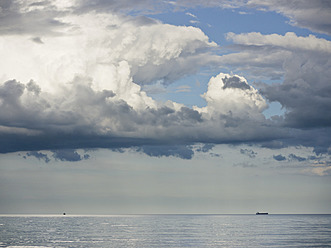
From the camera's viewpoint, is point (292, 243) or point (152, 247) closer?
point (152, 247)

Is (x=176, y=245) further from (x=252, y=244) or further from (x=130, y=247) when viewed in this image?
(x=252, y=244)

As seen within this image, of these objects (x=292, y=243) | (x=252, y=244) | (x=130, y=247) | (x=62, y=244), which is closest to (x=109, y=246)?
(x=130, y=247)

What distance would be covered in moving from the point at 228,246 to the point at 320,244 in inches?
1049

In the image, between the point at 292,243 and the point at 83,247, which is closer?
the point at 83,247

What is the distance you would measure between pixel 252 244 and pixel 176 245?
71.4 ft

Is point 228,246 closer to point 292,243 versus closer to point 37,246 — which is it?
point 292,243

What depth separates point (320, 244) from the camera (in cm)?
13088

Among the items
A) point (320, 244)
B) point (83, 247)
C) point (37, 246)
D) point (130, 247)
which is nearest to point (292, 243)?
point (320, 244)

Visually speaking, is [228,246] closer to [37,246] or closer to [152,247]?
[152,247]

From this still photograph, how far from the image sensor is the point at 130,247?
12219 cm

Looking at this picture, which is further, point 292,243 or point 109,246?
point 292,243

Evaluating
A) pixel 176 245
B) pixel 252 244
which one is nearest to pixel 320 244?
pixel 252 244

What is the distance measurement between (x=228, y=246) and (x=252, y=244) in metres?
9.53

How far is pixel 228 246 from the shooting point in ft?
414
